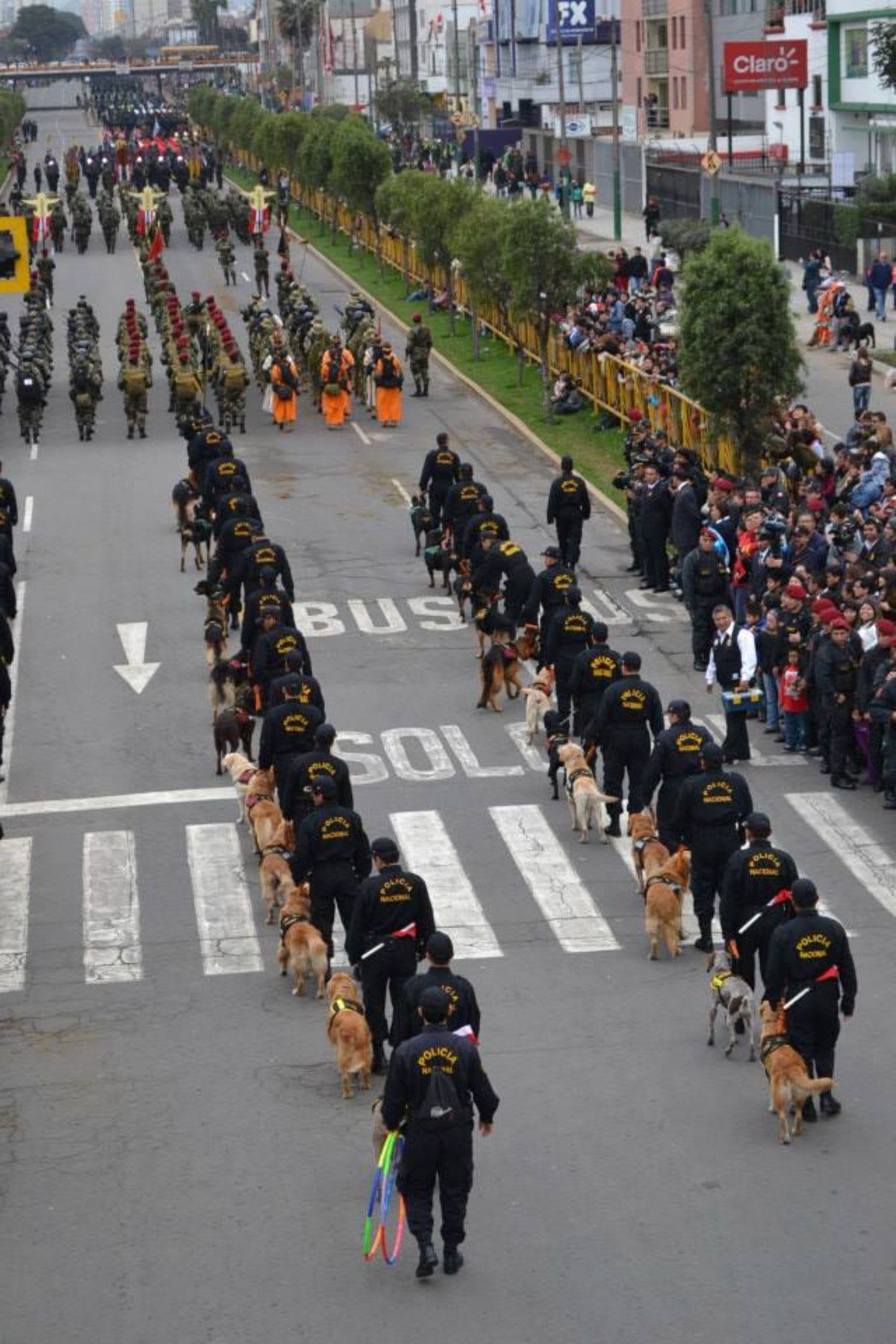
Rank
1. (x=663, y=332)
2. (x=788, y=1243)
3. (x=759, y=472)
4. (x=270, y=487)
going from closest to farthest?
1. (x=788, y=1243)
2. (x=759, y=472)
3. (x=270, y=487)
4. (x=663, y=332)

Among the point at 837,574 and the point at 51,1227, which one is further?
the point at 837,574

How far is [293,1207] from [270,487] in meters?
24.0

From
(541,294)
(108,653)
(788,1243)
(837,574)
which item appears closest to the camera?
(788,1243)

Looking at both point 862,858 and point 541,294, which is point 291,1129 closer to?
point 862,858

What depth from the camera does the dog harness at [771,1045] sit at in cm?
1341

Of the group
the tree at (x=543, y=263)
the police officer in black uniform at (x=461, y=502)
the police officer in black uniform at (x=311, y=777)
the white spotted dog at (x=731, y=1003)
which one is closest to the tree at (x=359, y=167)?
the tree at (x=543, y=263)

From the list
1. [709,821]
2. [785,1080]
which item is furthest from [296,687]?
[785,1080]

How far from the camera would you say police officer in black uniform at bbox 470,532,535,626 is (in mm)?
24703

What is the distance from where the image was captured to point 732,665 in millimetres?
21094

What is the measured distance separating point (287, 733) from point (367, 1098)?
4.67 metres

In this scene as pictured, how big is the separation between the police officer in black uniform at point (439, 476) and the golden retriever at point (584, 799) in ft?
32.1

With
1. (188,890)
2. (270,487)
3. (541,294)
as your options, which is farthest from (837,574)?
(541,294)

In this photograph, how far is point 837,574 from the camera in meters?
21.8

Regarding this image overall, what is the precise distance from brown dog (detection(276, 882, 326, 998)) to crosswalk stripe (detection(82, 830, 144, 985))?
1240 millimetres
